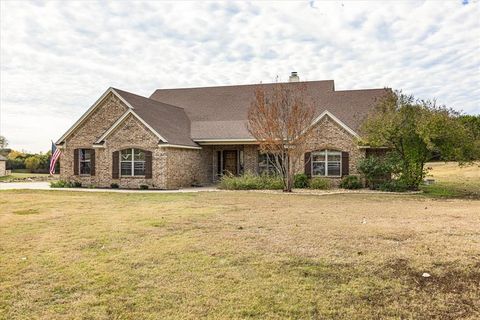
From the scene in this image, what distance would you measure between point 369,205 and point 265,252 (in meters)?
8.00

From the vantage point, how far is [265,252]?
6.84 meters

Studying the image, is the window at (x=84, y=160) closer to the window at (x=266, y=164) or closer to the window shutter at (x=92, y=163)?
the window shutter at (x=92, y=163)

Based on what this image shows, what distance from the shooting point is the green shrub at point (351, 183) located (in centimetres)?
2136

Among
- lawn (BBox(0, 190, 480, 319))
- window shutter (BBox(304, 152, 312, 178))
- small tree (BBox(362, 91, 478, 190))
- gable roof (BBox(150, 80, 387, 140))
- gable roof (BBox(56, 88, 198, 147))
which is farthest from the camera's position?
gable roof (BBox(150, 80, 387, 140))

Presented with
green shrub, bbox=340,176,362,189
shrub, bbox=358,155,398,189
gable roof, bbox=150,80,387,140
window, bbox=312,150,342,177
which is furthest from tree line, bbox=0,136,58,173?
shrub, bbox=358,155,398,189

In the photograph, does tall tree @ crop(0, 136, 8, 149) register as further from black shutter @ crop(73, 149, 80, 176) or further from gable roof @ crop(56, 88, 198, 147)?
black shutter @ crop(73, 149, 80, 176)

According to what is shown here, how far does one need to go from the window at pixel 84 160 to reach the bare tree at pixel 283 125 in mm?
10214

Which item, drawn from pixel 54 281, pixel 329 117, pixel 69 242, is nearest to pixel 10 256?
pixel 69 242

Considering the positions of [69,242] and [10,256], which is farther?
[69,242]

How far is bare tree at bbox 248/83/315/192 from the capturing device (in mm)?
20188

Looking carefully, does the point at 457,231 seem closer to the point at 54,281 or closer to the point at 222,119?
the point at 54,281

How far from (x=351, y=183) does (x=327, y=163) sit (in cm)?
179

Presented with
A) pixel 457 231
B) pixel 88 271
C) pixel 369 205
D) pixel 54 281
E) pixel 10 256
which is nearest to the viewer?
pixel 54 281

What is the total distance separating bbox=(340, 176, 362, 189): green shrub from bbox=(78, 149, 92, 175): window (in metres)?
14.6
